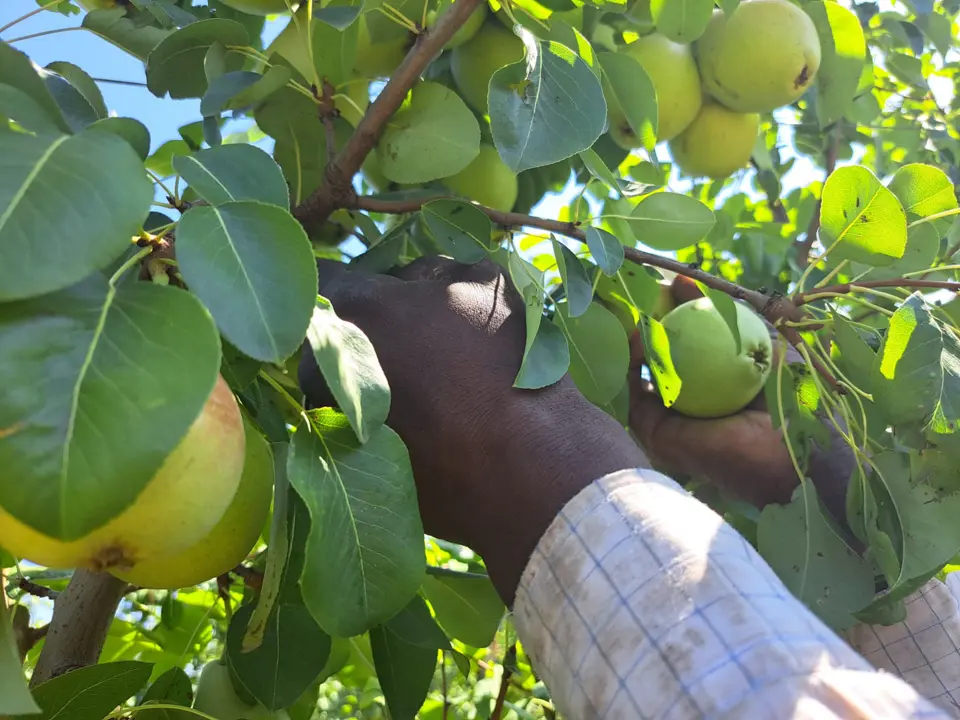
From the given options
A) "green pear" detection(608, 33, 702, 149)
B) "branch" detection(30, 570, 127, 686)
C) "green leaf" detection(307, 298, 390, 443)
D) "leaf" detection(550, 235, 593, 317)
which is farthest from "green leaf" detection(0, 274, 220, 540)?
"green pear" detection(608, 33, 702, 149)

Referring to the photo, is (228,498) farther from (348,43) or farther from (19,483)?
(348,43)

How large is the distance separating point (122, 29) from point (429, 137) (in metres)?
0.45

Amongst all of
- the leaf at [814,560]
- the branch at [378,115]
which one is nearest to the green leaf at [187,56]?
the branch at [378,115]

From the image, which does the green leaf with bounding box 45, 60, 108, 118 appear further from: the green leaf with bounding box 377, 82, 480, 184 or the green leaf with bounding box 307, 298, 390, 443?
the green leaf with bounding box 307, 298, 390, 443

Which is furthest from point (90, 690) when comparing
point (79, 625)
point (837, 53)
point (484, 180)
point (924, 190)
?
point (837, 53)

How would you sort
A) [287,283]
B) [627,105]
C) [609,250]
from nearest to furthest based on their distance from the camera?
[287,283], [609,250], [627,105]

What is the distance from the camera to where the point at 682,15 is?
1.01m

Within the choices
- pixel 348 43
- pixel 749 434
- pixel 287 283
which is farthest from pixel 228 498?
pixel 749 434

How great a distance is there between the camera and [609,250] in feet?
2.87

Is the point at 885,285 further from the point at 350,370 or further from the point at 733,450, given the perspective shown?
the point at 350,370

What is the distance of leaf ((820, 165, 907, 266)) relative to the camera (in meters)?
0.93

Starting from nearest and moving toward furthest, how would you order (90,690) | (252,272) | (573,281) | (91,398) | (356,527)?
(91,398) < (252,272) < (356,527) < (90,690) < (573,281)

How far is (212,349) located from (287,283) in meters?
0.09

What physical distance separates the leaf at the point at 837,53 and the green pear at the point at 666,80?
21 cm
